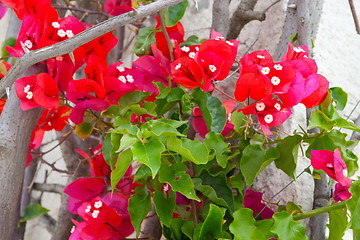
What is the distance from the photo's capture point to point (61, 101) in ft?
2.58

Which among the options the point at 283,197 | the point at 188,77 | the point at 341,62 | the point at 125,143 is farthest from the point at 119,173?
the point at 341,62

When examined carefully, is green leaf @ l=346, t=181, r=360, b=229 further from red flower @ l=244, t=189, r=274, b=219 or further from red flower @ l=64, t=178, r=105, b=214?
red flower @ l=64, t=178, r=105, b=214

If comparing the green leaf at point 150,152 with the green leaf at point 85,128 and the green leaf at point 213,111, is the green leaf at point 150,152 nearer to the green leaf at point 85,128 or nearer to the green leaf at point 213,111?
the green leaf at point 213,111

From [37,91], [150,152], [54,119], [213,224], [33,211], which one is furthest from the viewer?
[33,211]

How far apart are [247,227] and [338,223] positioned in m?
0.10

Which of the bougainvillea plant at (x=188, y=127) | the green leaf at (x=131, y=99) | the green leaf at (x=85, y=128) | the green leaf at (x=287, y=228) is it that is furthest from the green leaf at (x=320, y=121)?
the green leaf at (x=85, y=128)

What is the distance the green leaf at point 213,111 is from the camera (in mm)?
688

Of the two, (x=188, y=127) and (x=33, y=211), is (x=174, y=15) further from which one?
(x=33, y=211)

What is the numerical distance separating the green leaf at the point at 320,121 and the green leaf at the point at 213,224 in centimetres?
14

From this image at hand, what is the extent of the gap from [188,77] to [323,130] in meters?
0.17

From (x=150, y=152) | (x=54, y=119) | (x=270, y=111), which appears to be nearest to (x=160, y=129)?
(x=150, y=152)

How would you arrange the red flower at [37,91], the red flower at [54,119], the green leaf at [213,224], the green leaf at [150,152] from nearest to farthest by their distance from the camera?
the green leaf at [150,152]
the green leaf at [213,224]
the red flower at [37,91]
the red flower at [54,119]

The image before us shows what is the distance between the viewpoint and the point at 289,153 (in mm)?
637

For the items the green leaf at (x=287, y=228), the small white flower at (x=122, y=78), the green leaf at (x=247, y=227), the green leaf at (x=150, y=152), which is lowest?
the green leaf at (x=247, y=227)
